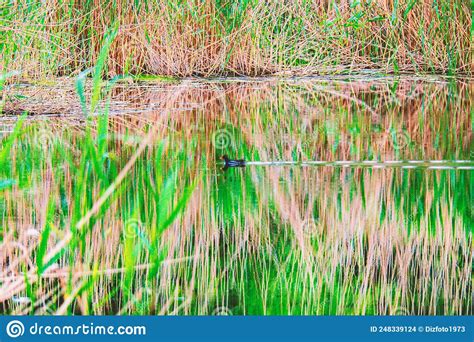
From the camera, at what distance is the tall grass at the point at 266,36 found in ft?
23.2

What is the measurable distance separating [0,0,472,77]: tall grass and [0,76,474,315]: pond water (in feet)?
5.27

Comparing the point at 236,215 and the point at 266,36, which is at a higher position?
the point at 266,36

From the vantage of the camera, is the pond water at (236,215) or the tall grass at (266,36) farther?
the tall grass at (266,36)

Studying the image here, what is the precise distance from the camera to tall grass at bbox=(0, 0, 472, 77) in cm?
709

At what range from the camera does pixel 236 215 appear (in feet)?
11.0

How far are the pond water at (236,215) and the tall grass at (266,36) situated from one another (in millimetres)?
1606

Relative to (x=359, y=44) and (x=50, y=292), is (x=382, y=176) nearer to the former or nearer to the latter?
(x=50, y=292)

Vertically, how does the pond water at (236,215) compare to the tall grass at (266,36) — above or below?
below

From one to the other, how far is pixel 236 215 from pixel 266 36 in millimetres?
4244

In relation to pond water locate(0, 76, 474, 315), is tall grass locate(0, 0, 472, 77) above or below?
above

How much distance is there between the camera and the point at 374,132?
5.16m

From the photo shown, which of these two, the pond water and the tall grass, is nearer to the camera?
the pond water

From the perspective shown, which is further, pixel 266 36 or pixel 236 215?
pixel 266 36

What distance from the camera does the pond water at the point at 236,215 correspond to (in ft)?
8.78
